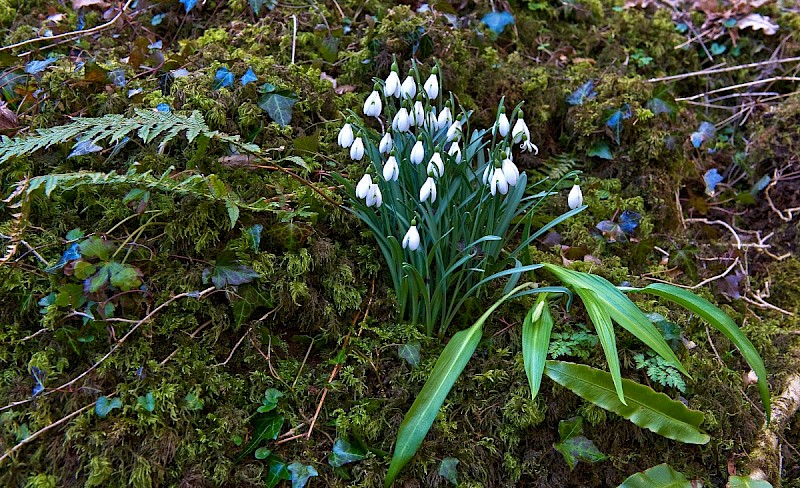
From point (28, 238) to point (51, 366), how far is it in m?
0.47

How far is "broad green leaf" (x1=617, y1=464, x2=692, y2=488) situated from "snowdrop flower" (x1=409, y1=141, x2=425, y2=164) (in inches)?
45.7

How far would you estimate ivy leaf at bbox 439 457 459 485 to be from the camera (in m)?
1.92

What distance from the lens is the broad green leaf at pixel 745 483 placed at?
2010mm

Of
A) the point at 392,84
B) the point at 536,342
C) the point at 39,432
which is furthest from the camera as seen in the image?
the point at 392,84

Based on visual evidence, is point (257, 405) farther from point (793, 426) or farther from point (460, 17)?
point (460, 17)

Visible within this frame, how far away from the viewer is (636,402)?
2.04 m

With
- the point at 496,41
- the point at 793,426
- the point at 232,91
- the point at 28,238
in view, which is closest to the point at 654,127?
the point at 496,41

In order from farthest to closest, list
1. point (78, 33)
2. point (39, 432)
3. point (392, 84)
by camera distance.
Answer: point (78, 33) < point (392, 84) < point (39, 432)

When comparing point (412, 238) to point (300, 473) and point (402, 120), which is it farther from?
point (300, 473)

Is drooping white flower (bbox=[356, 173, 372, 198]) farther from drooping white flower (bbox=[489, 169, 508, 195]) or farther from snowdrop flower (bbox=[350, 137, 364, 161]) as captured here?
drooping white flower (bbox=[489, 169, 508, 195])

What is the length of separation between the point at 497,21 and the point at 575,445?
7.30 feet

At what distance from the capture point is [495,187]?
198 centimetres

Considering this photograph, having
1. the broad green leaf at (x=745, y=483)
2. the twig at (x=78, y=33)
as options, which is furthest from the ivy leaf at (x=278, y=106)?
the broad green leaf at (x=745, y=483)

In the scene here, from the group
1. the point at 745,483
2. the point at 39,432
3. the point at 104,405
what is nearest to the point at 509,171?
the point at 745,483
